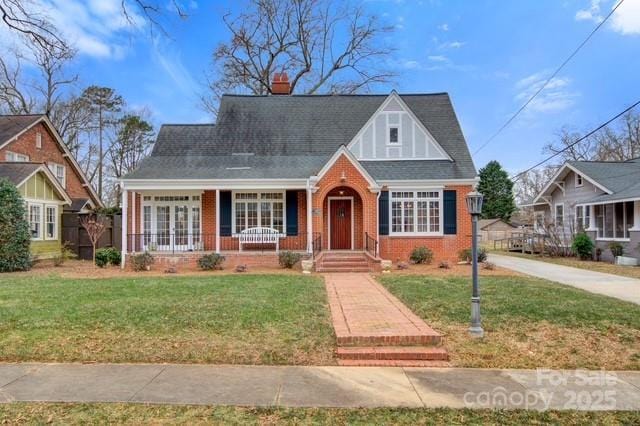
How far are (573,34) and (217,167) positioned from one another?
14219 mm

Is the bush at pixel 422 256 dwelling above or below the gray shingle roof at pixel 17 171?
below

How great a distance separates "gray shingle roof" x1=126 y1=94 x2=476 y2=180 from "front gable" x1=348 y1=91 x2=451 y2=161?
426 mm

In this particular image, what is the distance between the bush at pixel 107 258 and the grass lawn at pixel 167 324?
5416 mm

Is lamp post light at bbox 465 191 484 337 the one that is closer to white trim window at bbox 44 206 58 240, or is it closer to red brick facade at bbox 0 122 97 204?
white trim window at bbox 44 206 58 240

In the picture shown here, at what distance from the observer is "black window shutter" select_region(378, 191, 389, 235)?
17.3 meters

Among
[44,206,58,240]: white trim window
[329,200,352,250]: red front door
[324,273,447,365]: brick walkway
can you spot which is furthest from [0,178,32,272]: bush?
[324,273,447,365]: brick walkway

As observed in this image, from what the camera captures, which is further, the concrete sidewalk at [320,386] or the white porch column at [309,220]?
the white porch column at [309,220]

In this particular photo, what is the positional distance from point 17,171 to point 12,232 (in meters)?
4.69

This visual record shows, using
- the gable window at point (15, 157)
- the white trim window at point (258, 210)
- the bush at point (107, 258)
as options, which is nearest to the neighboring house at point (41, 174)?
the gable window at point (15, 157)

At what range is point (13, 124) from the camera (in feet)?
73.0

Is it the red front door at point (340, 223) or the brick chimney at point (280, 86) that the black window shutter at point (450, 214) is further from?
the brick chimney at point (280, 86)

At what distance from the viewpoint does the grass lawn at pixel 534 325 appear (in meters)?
5.86

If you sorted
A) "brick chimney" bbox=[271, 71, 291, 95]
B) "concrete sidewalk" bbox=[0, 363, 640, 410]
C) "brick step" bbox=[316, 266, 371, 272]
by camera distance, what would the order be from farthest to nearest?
1. "brick chimney" bbox=[271, 71, 291, 95]
2. "brick step" bbox=[316, 266, 371, 272]
3. "concrete sidewalk" bbox=[0, 363, 640, 410]

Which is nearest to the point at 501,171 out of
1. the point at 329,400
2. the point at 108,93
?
the point at 108,93
